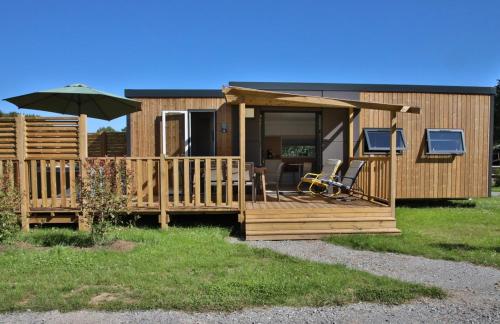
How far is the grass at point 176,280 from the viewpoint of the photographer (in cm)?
313

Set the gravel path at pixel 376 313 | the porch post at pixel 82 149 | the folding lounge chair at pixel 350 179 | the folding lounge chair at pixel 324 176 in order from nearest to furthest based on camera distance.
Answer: the gravel path at pixel 376 313, the porch post at pixel 82 149, the folding lounge chair at pixel 350 179, the folding lounge chair at pixel 324 176

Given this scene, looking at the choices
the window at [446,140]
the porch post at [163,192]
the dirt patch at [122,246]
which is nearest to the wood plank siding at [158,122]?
the porch post at [163,192]

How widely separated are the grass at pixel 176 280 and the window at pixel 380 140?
4453mm

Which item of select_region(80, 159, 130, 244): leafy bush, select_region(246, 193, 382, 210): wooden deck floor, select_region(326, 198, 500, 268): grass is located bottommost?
select_region(326, 198, 500, 268): grass

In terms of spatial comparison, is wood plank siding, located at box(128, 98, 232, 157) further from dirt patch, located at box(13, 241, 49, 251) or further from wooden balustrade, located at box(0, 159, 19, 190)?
dirt patch, located at box(13, 241, 49, 251)

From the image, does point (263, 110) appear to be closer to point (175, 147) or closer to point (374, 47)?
point (175, 147)

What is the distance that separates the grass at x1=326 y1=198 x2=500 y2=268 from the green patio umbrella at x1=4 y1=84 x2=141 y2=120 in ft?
14.2

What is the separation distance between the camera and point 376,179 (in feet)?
23.7

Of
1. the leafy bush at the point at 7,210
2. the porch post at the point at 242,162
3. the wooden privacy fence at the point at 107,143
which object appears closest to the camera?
the leafy bush at the point at 7,210

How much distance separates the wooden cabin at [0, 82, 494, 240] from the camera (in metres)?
5.97

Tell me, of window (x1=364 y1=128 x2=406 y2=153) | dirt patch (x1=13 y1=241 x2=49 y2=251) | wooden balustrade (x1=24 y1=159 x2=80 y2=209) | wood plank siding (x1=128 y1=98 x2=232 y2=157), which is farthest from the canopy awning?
dirt patch (x1=13 y1=241 x2=49 y2=251)

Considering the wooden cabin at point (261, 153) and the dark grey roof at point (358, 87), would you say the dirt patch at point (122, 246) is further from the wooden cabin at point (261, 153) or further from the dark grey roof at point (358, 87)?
the dark grey roof at point (358, 87)

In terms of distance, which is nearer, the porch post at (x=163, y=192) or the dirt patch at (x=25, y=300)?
the dirt patch at (x=25, y=300)

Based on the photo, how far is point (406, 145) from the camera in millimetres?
8352
